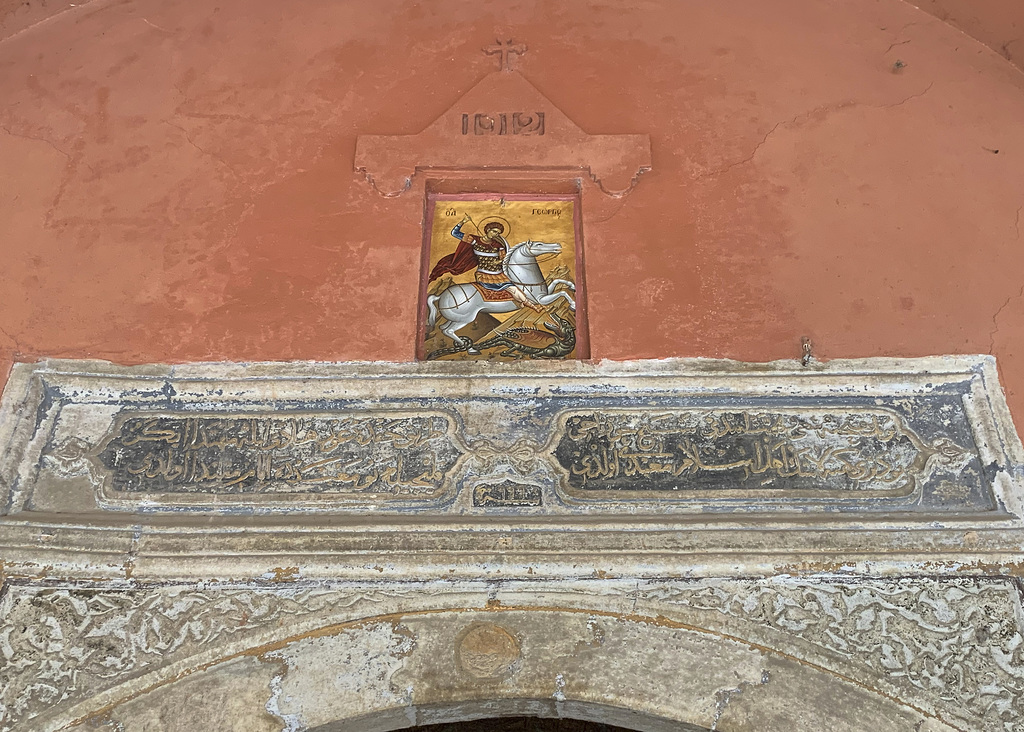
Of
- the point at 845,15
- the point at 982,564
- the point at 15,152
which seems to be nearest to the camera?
the point at 982,564

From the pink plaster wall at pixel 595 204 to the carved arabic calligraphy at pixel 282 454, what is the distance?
26 cm

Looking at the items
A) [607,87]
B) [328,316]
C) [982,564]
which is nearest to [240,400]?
[328,316]

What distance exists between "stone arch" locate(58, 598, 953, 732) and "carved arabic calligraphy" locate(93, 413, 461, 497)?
1.53 feet

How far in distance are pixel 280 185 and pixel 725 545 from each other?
2124mm

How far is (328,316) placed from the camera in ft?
10.4

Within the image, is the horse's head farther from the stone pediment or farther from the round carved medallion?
the round carved medallion

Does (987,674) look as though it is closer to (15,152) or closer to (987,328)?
(987,328)

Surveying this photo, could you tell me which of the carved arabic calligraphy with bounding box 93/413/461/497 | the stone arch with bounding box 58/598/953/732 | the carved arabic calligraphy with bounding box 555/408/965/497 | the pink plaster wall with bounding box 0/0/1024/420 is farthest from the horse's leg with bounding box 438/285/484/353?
the stone arch with bounding box 58/598/953/732

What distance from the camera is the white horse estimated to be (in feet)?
10.8

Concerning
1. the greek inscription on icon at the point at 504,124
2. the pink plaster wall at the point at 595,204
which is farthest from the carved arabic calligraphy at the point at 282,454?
the greek inscription on icon at the point at 504,124

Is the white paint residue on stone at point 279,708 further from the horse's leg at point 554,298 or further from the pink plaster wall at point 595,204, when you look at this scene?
the horse's leg at point 554,298

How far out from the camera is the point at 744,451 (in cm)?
293

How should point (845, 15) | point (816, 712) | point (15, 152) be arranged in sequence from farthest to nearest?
point (845, 15) < point (15, 152) < point (816, 712)

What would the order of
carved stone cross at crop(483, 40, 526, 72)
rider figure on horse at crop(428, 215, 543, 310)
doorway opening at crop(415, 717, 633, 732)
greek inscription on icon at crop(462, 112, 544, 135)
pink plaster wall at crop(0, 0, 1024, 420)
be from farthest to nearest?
doorway opening at crop(415, 717, 633, 732) < carved stone cross at crop(483, 40, 526, 72) < greek inscription on icon at crop(462, 112, 544, 135) < rider figure on horse at crop(428, 215, 543, 310) < pink plaster wall at crop(0, 0, 1024, 420)
